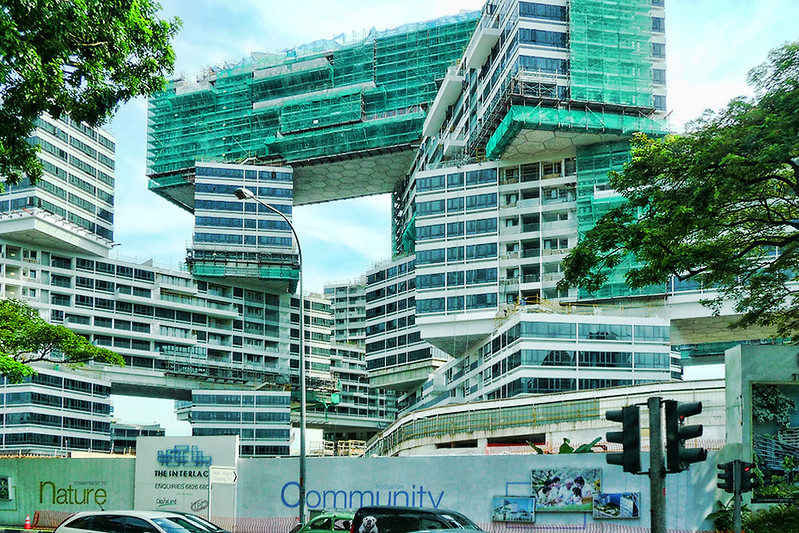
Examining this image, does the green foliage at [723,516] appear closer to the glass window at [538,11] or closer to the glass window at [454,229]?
the glass window at [454,229]

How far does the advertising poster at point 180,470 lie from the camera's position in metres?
36.8

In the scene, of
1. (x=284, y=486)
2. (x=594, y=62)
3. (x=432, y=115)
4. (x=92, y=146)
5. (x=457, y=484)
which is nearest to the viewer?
(x=457, y=484)

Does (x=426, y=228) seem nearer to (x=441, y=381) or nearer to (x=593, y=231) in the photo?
(x=441, y=381)

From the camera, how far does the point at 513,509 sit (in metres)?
31.5

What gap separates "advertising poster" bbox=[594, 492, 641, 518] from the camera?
30.2m

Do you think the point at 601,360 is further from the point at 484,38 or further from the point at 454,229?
the point at 484,38

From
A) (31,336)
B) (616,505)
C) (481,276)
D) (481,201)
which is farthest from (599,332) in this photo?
(616,505)

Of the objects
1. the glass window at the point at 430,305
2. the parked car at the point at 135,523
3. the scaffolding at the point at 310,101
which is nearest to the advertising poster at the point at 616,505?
the parked car at the point at 135,523

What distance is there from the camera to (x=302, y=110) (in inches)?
5384

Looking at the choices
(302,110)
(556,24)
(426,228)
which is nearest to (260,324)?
(302,110)

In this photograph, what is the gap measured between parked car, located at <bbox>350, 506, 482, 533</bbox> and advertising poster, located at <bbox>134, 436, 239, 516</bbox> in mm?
15902

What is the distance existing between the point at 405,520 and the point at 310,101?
119652 millimetres

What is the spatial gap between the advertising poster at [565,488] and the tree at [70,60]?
58.6 ft

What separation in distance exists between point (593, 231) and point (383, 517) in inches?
442
